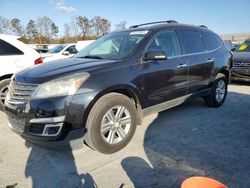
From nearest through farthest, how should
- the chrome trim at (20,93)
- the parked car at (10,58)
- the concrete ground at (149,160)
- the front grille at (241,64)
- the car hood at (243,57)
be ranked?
the concrete ground at (149,160) → the chrome trim at (20,93) → the parked car at (10,58) → the front grille at (241,64) → the car hood at (243,57)

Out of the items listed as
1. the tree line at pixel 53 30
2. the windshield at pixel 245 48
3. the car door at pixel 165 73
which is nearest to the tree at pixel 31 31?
the tree line at pixel 53 30

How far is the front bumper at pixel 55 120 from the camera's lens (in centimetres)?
308

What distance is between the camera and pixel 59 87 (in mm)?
3164

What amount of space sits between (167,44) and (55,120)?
2450mm

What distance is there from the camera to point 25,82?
133 inches

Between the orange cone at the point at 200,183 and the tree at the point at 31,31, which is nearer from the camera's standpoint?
the orange cone at the point at 200,183

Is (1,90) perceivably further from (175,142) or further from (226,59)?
(226,59)

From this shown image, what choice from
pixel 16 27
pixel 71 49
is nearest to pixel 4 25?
pixel 16 27

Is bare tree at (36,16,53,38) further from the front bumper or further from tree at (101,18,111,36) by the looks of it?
the front bumper

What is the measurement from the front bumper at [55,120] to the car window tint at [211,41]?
3.32m

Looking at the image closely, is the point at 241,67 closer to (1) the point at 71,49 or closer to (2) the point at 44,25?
(1) the point at 71,49

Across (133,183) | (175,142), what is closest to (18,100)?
(133,183)

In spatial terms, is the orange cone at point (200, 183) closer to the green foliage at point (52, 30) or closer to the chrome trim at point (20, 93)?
the chrome trim at point (20, 93)

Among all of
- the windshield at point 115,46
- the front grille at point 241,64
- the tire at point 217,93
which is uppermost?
the windshield at point 115,46
